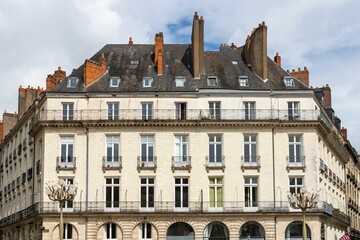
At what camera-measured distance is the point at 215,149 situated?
2035 inches

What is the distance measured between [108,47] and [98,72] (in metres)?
4.41

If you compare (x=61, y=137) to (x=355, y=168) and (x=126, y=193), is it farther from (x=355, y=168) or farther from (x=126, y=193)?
(x=355, y=168)

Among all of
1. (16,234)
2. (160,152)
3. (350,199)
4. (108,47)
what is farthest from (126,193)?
(350,199)

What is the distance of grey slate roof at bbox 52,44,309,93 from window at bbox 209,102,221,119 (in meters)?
1.28

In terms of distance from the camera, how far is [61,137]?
170 feet

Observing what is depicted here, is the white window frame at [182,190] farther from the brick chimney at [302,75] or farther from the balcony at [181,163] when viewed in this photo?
the brick chimney at [302,75]

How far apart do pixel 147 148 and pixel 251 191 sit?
7802 millimetres

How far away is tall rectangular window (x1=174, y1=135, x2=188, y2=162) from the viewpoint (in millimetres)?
51281

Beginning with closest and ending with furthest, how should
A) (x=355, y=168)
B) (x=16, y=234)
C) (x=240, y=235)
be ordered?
(x=240, y=235)
(x=16, y=234)
(x=355, y=168)

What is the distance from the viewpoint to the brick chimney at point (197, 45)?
5341cm

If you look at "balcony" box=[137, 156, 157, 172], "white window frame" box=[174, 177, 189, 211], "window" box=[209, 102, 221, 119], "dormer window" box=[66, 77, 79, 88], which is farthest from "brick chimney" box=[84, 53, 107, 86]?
"white window frame" box=[174, 177, 189, 211]

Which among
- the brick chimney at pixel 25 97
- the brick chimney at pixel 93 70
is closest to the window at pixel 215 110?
the brick chimney at pixel 93 70

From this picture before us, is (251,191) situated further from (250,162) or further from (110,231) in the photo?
(110,231)

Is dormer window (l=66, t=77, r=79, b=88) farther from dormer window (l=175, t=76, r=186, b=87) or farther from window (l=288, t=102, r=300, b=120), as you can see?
window (l=288, t=102, r=300, b=120)
